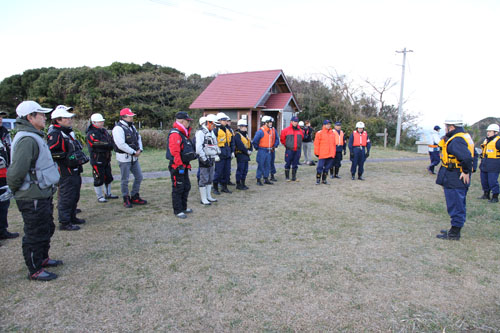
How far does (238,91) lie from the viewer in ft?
81.6

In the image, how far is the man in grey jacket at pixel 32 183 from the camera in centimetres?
346

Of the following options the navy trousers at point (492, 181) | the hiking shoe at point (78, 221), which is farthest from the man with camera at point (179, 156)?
the navy trousers at point (492, 181)

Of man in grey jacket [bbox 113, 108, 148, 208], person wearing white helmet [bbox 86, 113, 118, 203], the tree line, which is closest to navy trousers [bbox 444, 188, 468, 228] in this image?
Result: man in grey jacket [bbox 113, 108, 148, 208]

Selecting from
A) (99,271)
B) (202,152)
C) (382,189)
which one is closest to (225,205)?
(202,152)

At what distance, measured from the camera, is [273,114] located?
2611cm

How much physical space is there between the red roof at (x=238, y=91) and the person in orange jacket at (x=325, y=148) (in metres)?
13.6

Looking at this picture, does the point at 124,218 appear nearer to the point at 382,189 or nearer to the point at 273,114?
the point at 382,189

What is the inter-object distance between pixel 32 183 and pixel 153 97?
27.5m

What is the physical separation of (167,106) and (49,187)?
2669cm

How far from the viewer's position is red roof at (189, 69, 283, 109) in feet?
77.1

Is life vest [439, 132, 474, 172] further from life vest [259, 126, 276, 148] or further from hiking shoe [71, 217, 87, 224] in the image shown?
hiking shoe [71, 217, 87, 224]

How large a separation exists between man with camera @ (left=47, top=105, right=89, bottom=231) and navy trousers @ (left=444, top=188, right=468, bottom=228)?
6.06m

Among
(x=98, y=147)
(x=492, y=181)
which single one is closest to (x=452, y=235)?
(x=492, y=181)

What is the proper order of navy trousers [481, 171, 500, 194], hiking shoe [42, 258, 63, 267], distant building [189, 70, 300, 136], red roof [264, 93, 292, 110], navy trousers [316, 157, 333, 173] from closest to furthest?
1. hiking shoe [42, 258, 63, 267]
2. navy trousers [481, 171, 500, 194]
3. navy trousers [316, 157, 333, 173]
4. distant building [189, 70, 300, 136]
5. red roof [264, 93, 292, 110]
